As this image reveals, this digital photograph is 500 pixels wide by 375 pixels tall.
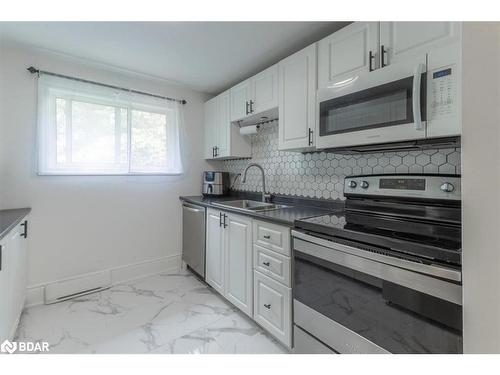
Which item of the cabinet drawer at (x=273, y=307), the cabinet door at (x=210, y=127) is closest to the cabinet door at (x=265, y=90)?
the cabinet door at (x=210, y=127)

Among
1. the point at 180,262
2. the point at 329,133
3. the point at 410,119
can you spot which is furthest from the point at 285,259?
the point at 180,262

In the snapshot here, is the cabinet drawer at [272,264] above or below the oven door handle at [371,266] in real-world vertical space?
below

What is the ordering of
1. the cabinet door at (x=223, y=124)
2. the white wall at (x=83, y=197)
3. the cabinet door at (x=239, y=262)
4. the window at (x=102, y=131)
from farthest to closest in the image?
1. the cabinet door at (x=223, y=124)
2. the window at (x=102, y=131)
3. the white wall at (x=83, y=197)
4. the cabinet door at (x=239, y=262)

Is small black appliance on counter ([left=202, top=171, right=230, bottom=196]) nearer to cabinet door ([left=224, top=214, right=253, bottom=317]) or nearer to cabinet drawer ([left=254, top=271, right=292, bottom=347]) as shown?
cabinet door ([left=224, top=214, right=253, bottom=317])

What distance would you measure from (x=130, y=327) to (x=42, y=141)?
173 cm

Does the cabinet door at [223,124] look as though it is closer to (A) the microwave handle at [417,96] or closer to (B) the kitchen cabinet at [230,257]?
(B) the kitchen cabinet at [230,257]

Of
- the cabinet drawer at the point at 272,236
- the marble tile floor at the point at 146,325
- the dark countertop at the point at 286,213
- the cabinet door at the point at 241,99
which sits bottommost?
the marble tile floor at the point at 146,325

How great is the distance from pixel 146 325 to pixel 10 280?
889 millimetres

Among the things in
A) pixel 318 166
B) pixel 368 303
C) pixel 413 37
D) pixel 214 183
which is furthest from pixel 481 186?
pixel 214 183

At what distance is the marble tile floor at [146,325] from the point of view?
153cm

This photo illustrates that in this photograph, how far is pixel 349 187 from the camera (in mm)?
1429

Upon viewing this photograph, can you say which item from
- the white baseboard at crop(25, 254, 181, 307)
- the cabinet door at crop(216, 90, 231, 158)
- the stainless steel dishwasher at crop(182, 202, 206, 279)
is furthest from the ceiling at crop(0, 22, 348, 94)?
the white baseboard at crop(25, 254, 181, 307)

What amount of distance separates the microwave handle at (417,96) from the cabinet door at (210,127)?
2.07 meters

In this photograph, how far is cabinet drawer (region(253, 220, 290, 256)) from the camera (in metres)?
1.45
